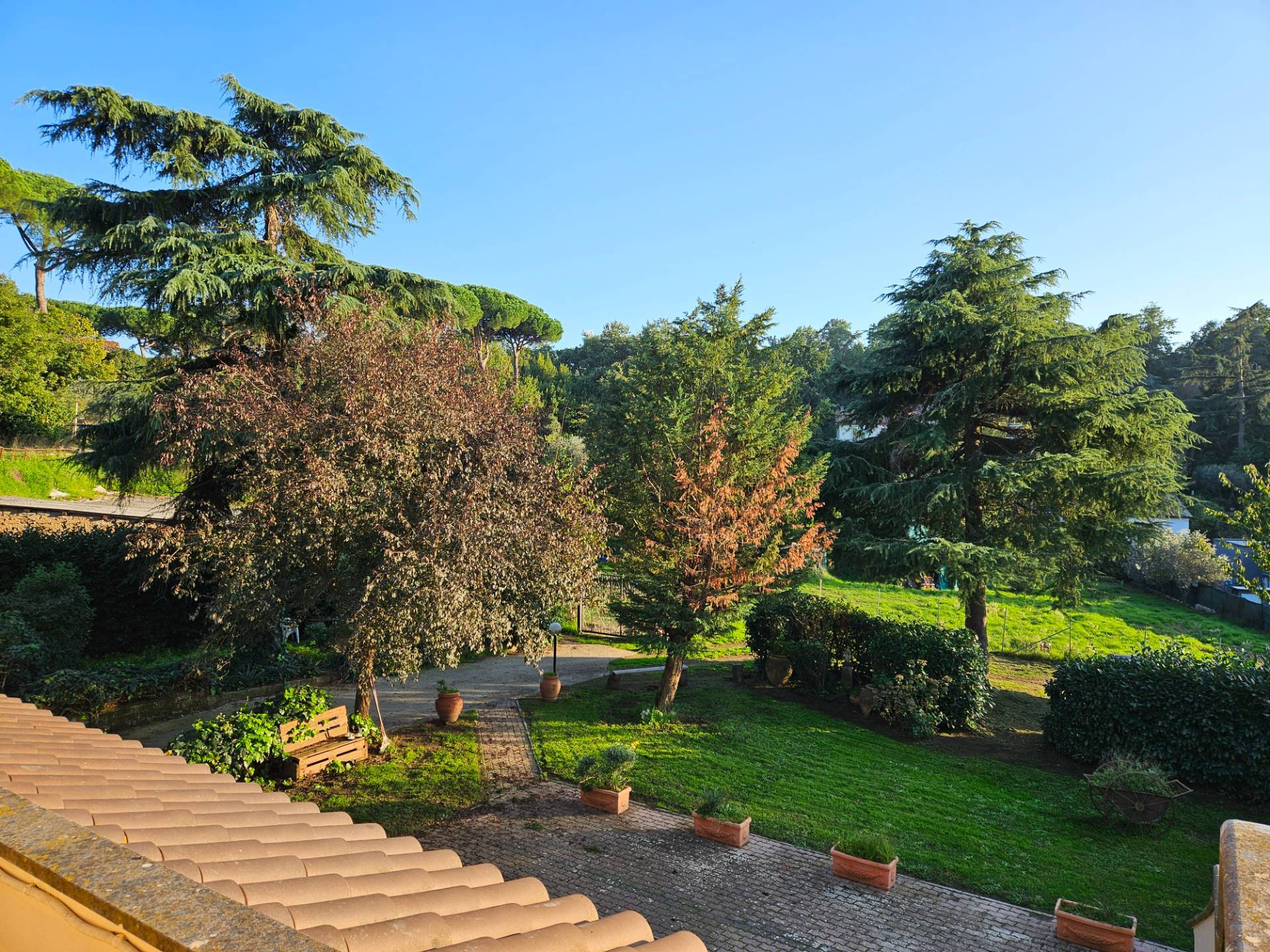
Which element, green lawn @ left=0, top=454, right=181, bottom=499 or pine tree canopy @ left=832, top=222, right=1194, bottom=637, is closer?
pine tree canopy @ left=832, top=222, right=1194, bottom=637

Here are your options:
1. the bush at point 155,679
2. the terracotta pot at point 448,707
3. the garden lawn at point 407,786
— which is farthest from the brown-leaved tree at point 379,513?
the bush at point 155,679

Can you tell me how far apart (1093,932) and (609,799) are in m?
5.93

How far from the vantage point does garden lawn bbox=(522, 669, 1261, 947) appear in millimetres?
8273

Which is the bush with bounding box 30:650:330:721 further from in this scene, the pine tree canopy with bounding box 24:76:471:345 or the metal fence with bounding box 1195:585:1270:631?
the metal fence with bounding box 1195:585:1270:631

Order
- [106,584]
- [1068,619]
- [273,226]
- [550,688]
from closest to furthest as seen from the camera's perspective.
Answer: [550,688], [106,584], [273,226], [1068,619]

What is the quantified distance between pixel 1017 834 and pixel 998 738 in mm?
4390

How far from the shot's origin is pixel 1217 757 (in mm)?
10969

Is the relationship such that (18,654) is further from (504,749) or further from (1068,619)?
(1068,619)

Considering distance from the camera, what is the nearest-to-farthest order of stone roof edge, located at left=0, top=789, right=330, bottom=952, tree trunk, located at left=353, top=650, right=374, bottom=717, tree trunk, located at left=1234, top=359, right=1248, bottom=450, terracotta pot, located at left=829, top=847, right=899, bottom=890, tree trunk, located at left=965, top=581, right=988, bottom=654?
stone roof edge, located at left=0, top=789, right=330, bottom=952, terracotta pot, located at left=829, top=847, right=899, bottom=890, tree trunk, located at left=353, top=650, right=374, bottom=717, tree trunk, located at left=965, top=581, right=988, bottom=654, tree trunk, located at left=1234, top=359, right=1248, bottom=450

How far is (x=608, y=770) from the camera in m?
10.2

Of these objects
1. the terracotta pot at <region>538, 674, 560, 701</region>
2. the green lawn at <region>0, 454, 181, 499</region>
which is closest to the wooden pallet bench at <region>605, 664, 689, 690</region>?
the terracotta pot at <region>538, 674, 560, 701</region>

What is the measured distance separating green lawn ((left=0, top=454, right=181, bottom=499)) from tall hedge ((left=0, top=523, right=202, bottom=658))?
11905 mm

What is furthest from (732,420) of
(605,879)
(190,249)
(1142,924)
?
(190,249)

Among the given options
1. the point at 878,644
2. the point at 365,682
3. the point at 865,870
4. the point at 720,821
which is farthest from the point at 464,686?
the point at 865,870
